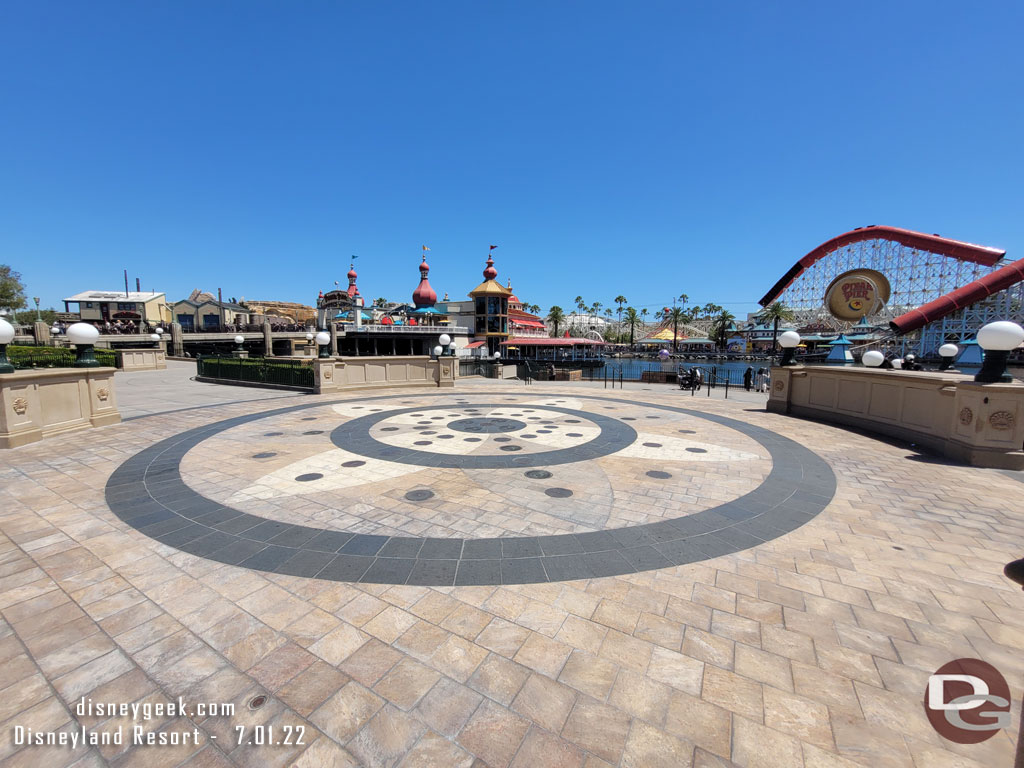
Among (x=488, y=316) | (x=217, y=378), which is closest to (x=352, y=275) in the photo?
(x=488, y=316)

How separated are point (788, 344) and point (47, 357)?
120 ft

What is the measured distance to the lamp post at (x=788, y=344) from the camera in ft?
41.4

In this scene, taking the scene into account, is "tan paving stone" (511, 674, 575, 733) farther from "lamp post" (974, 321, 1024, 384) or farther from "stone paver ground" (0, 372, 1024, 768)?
"lamp post" (974, 321, 1024, 384)

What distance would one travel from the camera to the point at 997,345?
7625mm

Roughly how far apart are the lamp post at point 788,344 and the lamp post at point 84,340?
17.8 metres

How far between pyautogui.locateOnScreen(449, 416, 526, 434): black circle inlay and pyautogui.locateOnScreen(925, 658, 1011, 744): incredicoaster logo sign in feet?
27.6

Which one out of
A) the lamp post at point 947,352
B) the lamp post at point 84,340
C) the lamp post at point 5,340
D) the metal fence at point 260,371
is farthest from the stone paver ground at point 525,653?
the lamp post at point 947,352

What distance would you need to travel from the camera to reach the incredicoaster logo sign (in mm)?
2516

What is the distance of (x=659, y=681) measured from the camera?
115 inches

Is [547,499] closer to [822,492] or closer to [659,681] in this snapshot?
[659,681]

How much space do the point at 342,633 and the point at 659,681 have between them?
247cm

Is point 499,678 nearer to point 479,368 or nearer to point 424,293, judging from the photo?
point 479,368

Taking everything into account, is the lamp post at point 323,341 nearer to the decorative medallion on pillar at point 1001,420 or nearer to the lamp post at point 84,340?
the lamp post at point 84,340

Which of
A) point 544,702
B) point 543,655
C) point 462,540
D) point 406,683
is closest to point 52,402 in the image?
point 462,540
